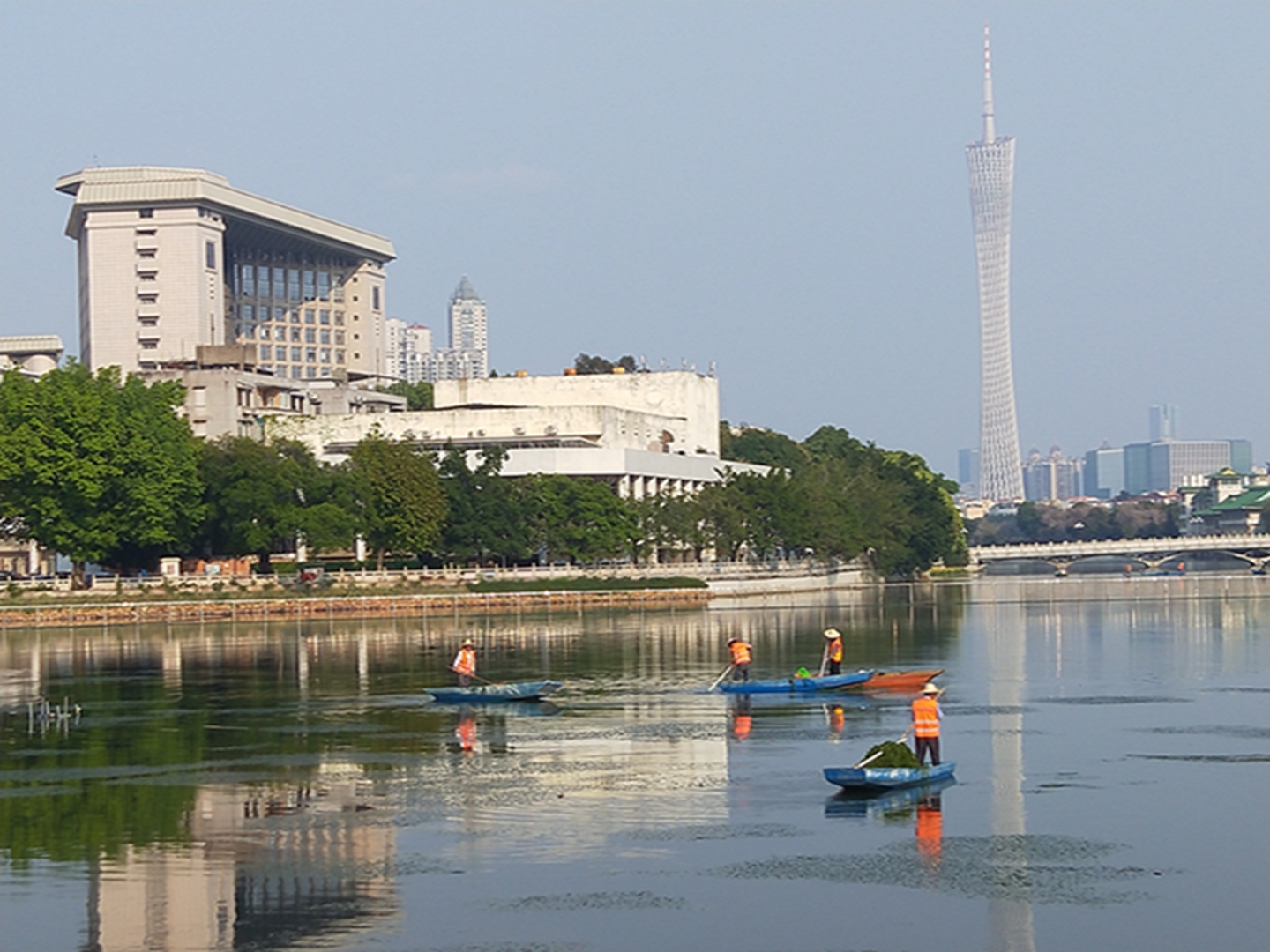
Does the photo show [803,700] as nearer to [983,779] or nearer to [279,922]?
[983,779]

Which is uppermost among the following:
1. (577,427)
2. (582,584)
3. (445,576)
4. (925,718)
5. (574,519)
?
(577,427)

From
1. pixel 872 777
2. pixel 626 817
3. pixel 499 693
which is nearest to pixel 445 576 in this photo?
pixel 499 693

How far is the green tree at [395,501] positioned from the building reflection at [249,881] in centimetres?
8244

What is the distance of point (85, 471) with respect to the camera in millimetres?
104688

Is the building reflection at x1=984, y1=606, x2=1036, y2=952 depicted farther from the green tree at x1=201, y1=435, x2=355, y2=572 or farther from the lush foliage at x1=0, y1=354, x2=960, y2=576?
the lush foliage at x1=0, y1=354, x2=960, y2=576

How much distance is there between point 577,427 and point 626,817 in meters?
120

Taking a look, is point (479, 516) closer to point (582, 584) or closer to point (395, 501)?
point (395, 501)

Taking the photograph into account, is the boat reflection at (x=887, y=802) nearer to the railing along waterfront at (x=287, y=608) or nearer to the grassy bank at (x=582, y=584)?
the railing along waterfront at (x=287, y=608)

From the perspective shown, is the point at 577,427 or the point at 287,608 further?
the point at 577,427

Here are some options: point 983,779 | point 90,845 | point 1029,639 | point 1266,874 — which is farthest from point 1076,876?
point 1029,639

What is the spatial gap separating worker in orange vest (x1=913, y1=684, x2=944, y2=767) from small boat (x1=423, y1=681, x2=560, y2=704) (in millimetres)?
18366

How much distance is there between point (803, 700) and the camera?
5103cm

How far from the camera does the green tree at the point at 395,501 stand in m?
114

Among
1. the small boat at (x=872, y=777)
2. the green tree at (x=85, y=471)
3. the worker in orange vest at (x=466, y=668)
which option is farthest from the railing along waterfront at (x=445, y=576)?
the small boat at (x=872, y=777)
